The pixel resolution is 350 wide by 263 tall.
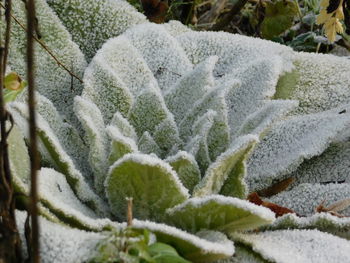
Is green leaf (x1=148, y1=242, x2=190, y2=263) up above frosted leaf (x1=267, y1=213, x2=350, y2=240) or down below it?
above

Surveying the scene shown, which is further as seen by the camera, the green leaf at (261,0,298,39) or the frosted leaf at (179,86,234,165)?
the green leaf at (261,0,298,39)

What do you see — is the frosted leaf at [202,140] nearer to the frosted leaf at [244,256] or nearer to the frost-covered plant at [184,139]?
the frost-covered plant at [184,139]

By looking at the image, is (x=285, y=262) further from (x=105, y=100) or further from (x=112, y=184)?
(x=105, y=100)

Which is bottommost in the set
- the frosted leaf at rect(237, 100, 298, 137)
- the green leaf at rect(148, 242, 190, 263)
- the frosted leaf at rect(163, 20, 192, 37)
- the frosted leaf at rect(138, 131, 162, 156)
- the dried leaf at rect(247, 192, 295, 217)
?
the dried leaf at rect(247, 192, 295, 217)

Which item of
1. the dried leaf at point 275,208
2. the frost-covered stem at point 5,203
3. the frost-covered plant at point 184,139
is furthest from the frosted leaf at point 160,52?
the frost-covered stem at point 5,203

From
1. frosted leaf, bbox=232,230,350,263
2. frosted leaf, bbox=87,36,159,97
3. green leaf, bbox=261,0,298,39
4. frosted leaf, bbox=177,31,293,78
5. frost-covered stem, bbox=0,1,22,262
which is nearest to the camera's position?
frost-covered stem, bbox=0,1,22,262

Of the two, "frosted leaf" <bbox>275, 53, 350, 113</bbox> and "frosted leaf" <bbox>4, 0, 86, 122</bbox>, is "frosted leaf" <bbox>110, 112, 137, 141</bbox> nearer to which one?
"frosted leaf" <bbox>4, 0, 86, 122</bbox>

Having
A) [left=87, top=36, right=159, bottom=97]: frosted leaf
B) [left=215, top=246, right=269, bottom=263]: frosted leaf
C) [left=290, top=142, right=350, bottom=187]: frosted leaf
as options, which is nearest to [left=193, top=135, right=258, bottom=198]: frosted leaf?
[left=215, top=246, right=269, bottom=263]: frosted leaf

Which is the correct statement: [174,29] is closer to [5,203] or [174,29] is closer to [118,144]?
[118,144]

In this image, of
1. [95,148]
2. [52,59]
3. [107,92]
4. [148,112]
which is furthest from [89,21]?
[95,148]
